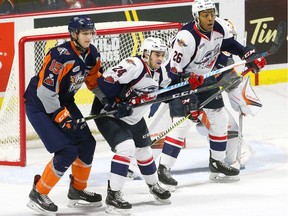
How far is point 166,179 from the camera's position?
6.49 m

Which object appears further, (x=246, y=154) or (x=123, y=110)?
(x=246, y=154)

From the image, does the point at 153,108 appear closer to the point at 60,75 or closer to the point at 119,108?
the point at 119,108

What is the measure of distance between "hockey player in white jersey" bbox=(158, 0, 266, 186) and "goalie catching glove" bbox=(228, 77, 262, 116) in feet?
0.88

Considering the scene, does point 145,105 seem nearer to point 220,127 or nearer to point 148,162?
point 148,162

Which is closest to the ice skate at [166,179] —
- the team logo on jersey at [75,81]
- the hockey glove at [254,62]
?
the hockey glove at [254,62]

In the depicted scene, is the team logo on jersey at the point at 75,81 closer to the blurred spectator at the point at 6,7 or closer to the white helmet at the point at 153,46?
the white helmet at the point at 153,46

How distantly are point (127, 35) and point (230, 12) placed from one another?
5.94 ft

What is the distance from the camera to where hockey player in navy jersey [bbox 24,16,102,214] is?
572 cm

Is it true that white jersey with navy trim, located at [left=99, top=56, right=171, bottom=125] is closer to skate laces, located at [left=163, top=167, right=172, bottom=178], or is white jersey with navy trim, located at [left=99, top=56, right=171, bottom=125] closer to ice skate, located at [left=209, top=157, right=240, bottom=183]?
skate laces, located at [left=163, top=167, right=172, bottom=178]

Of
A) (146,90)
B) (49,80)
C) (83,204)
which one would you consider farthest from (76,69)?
(83,204)

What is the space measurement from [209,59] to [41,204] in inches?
56.8

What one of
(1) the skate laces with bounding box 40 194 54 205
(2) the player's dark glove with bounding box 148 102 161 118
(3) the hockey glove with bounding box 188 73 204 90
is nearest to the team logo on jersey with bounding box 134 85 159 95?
(3) the hockey glove with bounding box 188 73 204 90

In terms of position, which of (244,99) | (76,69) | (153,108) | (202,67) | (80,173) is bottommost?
(80,173)

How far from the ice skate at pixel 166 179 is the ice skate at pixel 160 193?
31cm
